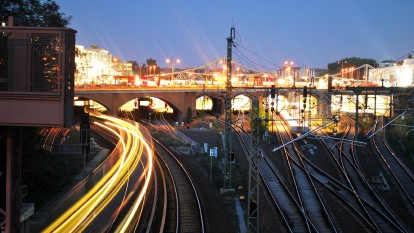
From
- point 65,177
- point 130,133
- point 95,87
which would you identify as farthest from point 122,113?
point 65,177

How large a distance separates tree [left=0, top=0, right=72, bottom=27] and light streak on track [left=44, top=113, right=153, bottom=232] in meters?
6.54

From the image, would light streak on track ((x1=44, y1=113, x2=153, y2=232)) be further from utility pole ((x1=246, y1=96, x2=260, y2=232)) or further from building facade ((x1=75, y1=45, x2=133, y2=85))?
building facade ((x1=75, y1=45, x2=133, y2=85))

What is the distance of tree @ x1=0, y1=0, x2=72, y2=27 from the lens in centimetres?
1647

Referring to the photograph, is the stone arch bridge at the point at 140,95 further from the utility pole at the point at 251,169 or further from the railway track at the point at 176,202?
the utility pole at the point at 251,169

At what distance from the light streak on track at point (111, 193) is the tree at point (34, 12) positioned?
21.4ft

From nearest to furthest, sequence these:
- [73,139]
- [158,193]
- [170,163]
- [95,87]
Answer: [158,193] → [170,163] → [73,139] → [95,87]

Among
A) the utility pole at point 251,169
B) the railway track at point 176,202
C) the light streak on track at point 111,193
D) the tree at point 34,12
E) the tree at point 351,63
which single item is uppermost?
the tree at point 351,63

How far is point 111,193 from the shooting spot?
17.6m

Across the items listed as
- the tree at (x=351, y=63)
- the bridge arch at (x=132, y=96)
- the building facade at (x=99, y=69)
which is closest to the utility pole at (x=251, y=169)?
the bridge arch at (x=132, y=96)

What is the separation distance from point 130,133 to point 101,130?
5909 millimetres

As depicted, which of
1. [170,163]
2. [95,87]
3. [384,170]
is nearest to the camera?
[384,170]

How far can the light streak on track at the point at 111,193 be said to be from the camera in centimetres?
1327

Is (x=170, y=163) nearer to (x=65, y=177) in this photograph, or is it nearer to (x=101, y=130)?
(x=65, y=177)

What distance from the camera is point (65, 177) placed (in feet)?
63.2
